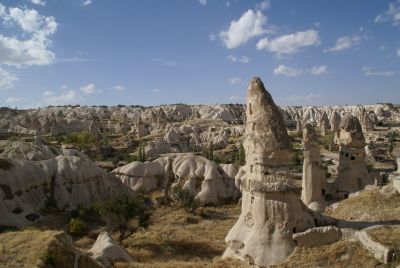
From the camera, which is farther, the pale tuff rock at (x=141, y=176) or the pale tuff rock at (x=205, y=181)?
the pale tuff rock at (x=141, y=176)

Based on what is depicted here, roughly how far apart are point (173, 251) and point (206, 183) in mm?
12044

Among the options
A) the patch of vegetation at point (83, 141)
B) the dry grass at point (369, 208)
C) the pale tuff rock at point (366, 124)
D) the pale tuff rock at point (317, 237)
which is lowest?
the dry grass at point (369, 208)

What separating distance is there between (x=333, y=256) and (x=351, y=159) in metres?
12.7

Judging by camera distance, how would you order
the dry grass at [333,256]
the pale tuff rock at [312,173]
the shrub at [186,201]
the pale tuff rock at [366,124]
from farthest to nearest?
the pale tuff rock at [366,124] → the shrub at [186,201] → the pale tuff rock at [312,173] → the dry grass at [333,256]

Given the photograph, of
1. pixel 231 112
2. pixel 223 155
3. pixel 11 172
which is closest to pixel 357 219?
pixel 11 172

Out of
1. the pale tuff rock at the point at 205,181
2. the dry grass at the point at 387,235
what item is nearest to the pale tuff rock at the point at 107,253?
the dry grass at the point at 387,235

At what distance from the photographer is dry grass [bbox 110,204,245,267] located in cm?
1502

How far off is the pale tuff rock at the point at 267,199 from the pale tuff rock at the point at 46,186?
12282 mm

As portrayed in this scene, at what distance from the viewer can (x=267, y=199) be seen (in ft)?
42.4

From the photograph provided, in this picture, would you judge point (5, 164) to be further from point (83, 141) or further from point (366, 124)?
point (366, 124)

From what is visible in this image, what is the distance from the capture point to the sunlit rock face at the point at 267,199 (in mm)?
12609

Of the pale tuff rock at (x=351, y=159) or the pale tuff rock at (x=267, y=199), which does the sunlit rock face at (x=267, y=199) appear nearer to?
the pale tuff rock at (x=267, y=199)

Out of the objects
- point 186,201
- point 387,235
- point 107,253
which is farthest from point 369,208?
point 107,253

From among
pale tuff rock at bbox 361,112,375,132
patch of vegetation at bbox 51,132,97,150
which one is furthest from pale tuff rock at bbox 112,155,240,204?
pale tuff rock at bbox 361,112,375,132
